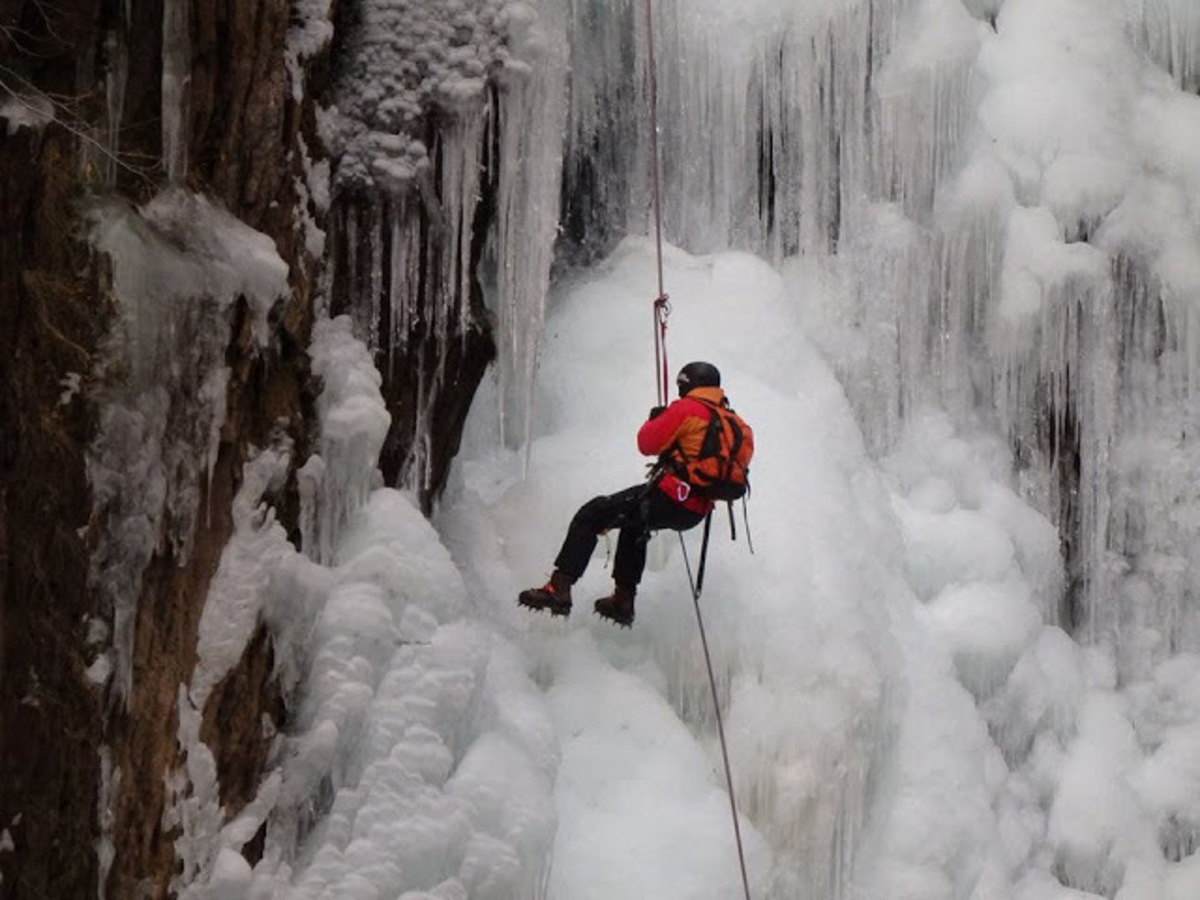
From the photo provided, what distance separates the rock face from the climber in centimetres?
117

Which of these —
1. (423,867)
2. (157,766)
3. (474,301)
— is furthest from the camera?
(474,301)

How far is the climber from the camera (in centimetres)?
596

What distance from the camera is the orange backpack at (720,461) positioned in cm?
595

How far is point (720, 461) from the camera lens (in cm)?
595

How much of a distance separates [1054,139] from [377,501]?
4536mm

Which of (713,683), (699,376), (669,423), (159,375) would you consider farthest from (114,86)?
(713,683)

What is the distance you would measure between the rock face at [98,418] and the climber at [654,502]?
3.84 feet

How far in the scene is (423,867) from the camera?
5.10 meters

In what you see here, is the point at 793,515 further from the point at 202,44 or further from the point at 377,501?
the point at 202,44

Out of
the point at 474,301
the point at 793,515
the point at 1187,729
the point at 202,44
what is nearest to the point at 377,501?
the point at 474,301

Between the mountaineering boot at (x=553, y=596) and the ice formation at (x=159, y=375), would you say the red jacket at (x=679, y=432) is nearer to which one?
the mountaineering boot at (x=553, y=596)

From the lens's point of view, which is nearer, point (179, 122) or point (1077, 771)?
point (179, 122)

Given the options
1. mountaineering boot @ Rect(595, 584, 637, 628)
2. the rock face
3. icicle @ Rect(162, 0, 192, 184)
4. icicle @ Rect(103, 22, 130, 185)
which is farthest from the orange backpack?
icicle @ Rect(103, 22, 130, 185)

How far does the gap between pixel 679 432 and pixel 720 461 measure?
170 mm
